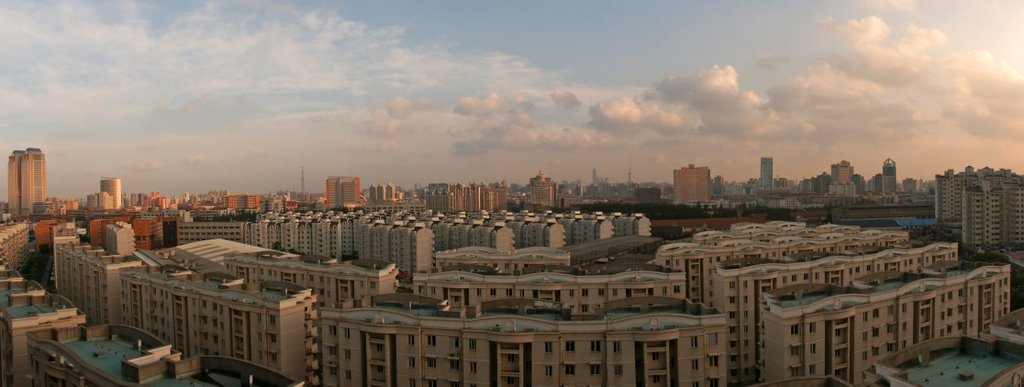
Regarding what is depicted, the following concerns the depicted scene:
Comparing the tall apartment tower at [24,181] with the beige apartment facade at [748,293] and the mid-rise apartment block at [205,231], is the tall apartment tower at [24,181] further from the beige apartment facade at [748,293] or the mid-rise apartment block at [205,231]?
the beige apartment facade at [748,293]

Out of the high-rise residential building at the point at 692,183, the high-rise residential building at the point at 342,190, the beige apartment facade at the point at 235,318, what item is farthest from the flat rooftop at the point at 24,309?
the high-rise residential building at the point at 692,183

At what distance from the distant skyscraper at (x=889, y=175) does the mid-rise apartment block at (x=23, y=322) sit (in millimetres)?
85503

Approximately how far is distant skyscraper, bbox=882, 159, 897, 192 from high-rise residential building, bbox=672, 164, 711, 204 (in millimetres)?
24285

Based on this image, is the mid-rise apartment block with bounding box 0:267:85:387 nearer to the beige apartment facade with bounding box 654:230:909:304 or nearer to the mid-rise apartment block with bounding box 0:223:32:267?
the beige apartment facade with bounding box 654:230:909:304

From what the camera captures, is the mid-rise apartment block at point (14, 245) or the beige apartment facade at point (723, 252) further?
the mid-rise apartment block at point (14, 245)

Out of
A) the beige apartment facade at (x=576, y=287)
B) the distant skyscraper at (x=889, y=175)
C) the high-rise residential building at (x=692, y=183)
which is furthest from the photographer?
the distant skyscraper at (x=889, y=175)

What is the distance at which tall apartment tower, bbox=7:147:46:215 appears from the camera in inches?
1955

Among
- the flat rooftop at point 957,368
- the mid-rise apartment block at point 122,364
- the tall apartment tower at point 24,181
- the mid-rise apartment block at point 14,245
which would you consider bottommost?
the mid-rise apartment block at point 14,245

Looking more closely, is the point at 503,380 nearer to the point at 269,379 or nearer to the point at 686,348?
the point at 686,348

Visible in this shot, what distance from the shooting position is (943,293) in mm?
8398

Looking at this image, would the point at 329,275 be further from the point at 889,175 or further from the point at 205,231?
the point at 889,175

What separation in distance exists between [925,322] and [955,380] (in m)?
3.90

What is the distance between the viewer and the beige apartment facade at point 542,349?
598cm

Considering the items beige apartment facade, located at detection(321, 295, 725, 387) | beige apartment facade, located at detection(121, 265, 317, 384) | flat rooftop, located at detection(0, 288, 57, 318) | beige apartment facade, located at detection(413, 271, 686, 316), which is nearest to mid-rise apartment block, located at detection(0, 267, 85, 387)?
flat rooftop, located at detection(0, 288, 57, 318)
